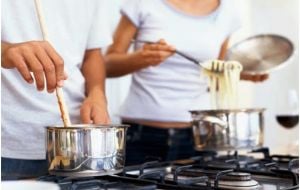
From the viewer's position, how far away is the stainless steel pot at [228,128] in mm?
1021

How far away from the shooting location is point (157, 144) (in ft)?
4.20

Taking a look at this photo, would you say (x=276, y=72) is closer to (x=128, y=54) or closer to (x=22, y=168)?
(x=128, y=54)

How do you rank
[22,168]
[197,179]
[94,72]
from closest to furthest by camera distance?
[197,179], [22,168], [94,72]

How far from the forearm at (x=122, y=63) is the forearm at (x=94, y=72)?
0.14m

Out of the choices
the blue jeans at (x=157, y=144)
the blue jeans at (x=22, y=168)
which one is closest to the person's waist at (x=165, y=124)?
the blue jeans at (x=157, y=144)

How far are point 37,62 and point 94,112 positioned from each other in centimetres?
23

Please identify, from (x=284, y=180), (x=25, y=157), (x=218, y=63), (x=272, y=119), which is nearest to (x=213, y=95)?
(x=218, y=63)

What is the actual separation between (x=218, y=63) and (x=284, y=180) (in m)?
0.42

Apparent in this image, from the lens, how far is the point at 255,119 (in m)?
1.06

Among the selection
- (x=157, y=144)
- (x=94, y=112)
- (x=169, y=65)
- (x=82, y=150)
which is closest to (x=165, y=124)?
(x=157, y=144)

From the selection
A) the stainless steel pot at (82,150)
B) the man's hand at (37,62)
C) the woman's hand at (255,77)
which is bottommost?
the stainless steel pot at (82,150)

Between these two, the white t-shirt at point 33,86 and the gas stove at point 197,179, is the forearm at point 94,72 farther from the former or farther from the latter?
the gas stove at point 197,179

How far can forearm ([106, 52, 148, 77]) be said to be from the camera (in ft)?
4.08

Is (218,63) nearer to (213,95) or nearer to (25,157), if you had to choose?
(213,95)
